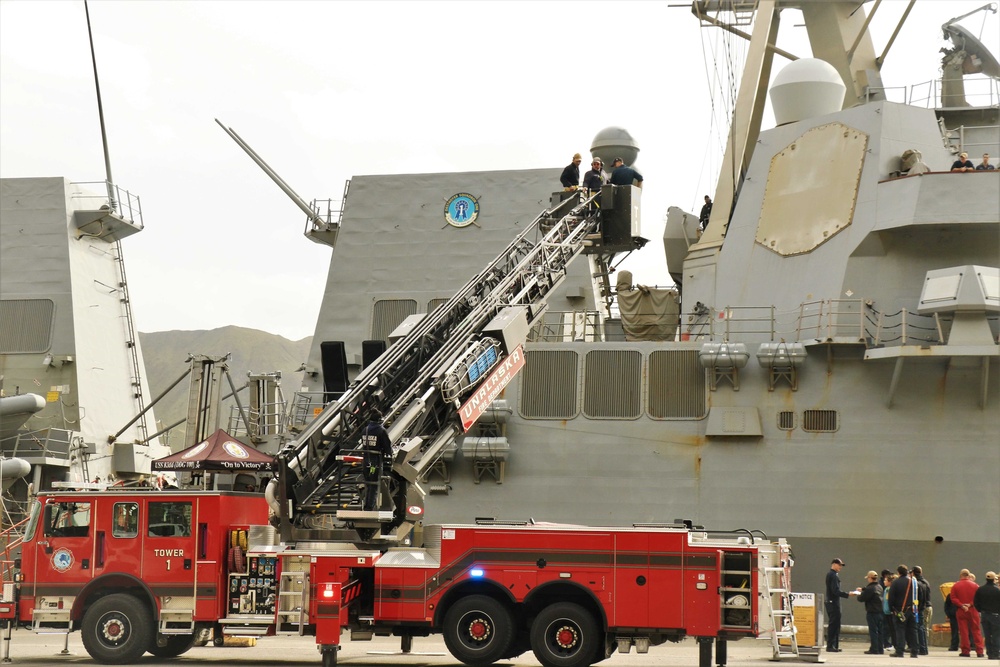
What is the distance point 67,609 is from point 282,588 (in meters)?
2.97

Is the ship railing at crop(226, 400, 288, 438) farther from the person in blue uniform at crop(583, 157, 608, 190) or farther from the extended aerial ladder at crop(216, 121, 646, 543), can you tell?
the person in blue uniform at crop(583, 157, 608, 190)

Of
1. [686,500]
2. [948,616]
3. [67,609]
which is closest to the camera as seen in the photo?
[67,609]

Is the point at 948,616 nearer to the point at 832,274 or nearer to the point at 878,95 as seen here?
the point at 832,274

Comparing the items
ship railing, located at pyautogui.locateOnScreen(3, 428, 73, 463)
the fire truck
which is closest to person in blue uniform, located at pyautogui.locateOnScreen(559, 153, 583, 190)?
the fire truck

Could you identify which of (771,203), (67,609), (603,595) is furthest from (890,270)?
(67,609)

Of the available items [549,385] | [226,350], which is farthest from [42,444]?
[226,350]

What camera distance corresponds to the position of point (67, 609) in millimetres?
14656

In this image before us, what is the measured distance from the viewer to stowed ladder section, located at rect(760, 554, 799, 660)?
13.3 m

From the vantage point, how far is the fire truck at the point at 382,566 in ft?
44.2

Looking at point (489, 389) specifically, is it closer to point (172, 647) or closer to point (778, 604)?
point (778, 604)

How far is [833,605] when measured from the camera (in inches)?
691

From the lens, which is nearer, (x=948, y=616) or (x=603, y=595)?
(x=603, y=595)

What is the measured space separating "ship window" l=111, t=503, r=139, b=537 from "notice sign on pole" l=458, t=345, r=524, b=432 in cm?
443

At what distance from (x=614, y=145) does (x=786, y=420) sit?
7520 millimetres
